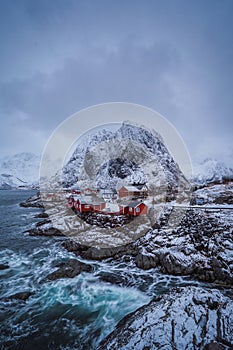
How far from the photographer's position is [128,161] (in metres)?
91.8

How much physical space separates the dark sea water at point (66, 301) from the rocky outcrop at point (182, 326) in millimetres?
2034

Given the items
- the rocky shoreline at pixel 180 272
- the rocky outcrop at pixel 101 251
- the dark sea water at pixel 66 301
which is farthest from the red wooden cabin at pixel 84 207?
the dark sea water at pixel 66 301

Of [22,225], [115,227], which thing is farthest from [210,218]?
[22,225]

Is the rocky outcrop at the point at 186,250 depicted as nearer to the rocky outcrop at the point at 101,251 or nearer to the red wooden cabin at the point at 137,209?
the rocky outcrop at the point at 101,251

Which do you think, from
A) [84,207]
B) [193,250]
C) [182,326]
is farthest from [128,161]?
[182,326]

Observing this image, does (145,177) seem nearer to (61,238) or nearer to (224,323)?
(61,238)

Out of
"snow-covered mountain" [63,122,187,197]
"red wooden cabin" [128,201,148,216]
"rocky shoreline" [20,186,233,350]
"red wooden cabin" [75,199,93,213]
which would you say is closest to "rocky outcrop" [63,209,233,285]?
"rocky shoreline" [20,186,233,350]

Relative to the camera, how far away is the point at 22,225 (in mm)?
30594

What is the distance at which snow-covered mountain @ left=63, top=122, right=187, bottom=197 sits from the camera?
79188 mm

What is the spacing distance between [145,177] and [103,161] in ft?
132

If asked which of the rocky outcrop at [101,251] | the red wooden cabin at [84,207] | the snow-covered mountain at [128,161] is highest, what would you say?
the snow-covered mountain at [128,161]

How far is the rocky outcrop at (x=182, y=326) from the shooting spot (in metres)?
7.00

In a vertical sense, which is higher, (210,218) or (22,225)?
(210,218)

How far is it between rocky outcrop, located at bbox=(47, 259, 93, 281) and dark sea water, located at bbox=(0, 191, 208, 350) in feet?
1.45
